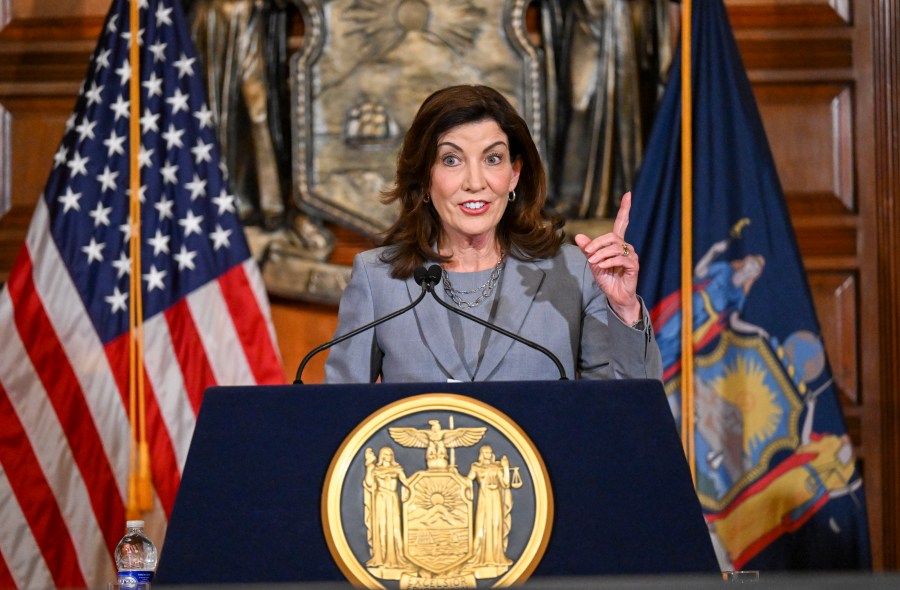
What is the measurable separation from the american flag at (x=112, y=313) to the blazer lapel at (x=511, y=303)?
60.5 inches

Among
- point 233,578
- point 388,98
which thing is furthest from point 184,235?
point 233,578

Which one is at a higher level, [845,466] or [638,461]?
[638,461]

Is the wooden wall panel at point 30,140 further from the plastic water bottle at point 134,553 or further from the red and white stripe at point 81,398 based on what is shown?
the plastic water bottle at point 134,553

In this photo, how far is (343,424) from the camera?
55.9 inches

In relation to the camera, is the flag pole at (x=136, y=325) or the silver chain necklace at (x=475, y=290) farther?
the flag pole at (x=136, y=325)

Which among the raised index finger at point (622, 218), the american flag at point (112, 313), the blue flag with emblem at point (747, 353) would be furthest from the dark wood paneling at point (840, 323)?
the raised index finger at point (622, 218)

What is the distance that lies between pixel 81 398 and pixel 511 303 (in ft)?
6.18

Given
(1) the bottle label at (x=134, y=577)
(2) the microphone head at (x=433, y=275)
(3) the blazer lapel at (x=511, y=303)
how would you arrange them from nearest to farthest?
(1) the bottle label at (x=134, y=577), (2) the microphone head at (x=433, y=275), (3) the blazer lapel at (x=511, y=303)

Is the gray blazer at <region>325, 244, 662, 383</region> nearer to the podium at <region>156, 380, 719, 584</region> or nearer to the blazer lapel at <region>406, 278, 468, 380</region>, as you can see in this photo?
the blazer lapel at <region>406, 278, 468, 380</region>

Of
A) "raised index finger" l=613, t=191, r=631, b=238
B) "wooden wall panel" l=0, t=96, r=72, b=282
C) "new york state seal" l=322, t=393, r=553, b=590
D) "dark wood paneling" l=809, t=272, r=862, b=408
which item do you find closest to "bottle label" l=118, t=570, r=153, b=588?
"new york state seal" l=322, t=393, r=553, b=590

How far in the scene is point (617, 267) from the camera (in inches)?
74.9

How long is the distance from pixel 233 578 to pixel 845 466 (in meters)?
2.72

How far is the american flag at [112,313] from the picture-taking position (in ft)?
11.6

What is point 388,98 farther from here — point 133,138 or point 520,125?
point 520,125
